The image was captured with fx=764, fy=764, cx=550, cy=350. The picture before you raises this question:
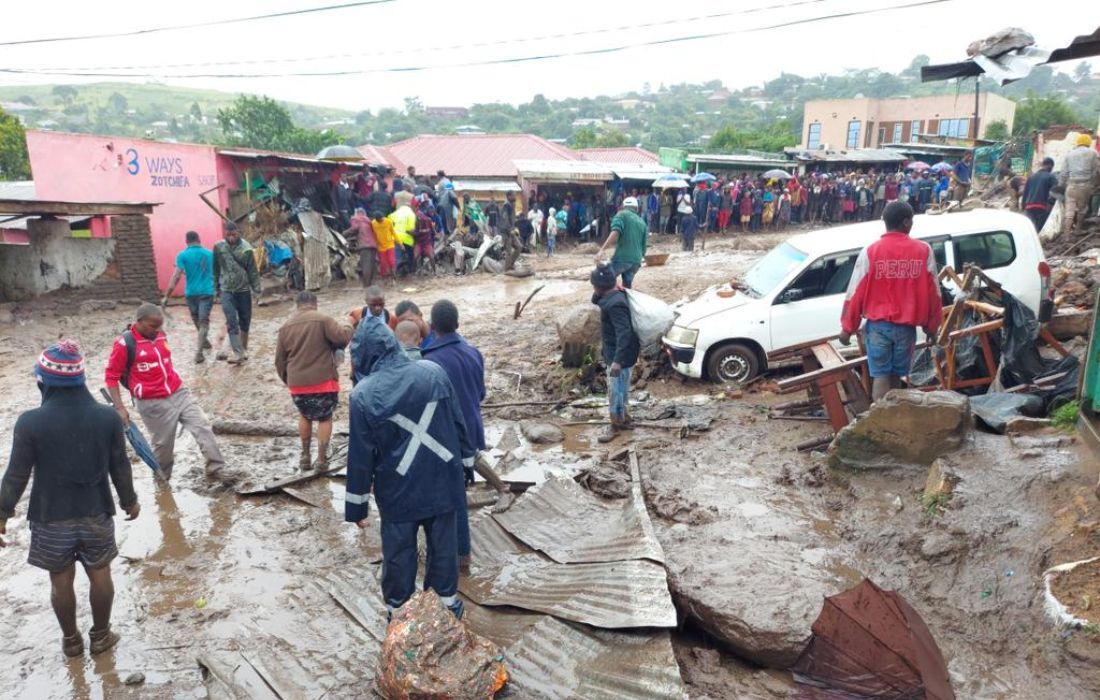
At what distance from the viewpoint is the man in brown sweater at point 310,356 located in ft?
20.6

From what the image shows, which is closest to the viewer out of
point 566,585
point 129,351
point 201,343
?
point 566,585

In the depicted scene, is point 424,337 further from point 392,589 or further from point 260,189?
point 260,189

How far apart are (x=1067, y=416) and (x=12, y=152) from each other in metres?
38.7

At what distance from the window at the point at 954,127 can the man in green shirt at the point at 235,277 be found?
206 feet

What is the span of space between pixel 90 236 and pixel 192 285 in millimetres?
5068

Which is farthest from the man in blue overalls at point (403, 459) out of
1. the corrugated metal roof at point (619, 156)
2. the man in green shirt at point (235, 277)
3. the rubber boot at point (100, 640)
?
the corrugated metal roof at point (619, 156)

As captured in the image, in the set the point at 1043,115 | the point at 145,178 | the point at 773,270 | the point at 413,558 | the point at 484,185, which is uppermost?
the point at 1043,115

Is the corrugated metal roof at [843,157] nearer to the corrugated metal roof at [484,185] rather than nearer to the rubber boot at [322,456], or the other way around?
the corrugated metal roof at [484,185]

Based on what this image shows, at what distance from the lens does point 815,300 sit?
8.09m

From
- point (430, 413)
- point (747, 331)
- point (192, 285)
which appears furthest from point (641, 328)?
point (192, 285)

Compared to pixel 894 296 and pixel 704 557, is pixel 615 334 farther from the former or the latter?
pixel 704 557

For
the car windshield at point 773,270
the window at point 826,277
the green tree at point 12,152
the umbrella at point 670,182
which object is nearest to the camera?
the window at point 826,277

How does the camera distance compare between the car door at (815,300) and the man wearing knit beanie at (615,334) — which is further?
the car door at (815,300)

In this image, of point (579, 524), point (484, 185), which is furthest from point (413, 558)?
point (484, 185)
